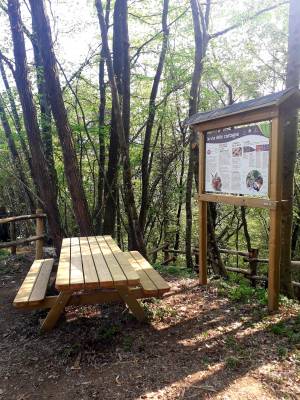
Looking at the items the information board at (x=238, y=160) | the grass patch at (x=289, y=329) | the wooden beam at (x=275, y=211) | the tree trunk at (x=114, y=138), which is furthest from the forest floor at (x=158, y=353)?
the tree trunk at (x=114, y=138)

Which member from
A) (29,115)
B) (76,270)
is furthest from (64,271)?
(29,115)

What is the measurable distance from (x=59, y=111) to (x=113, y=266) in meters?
3.63

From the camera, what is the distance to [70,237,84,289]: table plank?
2.84 metres

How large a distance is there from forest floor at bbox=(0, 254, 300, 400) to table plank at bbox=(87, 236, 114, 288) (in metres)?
0.72

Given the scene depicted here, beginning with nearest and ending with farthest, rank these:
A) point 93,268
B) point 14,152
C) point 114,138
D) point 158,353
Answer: point 158,353, point 93,268, point 114,138, point 14,152

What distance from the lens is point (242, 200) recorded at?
4.08 m

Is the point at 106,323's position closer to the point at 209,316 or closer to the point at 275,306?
the point at 209,316

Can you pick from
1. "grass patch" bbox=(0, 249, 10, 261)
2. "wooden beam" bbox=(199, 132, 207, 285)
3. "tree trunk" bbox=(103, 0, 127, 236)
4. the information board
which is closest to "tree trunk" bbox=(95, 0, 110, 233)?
"tree trunk" bbox=(103, 0, 127, 236)

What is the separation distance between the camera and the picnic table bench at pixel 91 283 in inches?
115

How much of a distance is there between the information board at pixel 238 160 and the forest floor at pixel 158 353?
148 centimetres

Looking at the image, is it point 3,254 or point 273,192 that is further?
point 3,254

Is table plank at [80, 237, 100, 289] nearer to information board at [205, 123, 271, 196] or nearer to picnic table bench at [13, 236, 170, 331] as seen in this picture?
picnic table bench at [13, 236, 170, 331]

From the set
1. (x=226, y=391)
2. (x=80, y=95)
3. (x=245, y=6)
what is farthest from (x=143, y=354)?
(x=80, y=95)

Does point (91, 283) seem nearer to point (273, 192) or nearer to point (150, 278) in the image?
point (150, 278)
